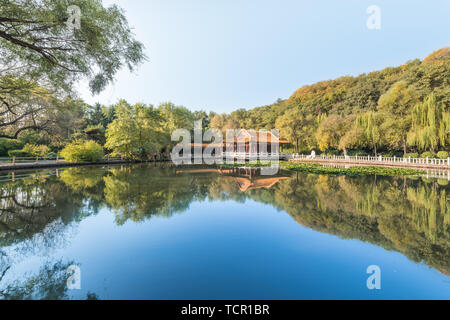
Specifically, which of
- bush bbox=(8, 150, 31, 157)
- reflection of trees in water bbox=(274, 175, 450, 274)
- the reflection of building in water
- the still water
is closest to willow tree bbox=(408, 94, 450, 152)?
reflection of trees in water bbox=(274, 175, 450, 274)

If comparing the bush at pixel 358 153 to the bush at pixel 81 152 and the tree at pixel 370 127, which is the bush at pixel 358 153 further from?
the bush at pixel 81 152

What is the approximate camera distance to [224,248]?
3932 mm

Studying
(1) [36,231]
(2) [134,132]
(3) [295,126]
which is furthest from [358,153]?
(1) [36,231]

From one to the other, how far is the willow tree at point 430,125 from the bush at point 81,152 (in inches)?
1333

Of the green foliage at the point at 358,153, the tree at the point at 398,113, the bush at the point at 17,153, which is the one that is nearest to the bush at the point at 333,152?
the green foliage at the point at 358,153

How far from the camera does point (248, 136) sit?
32375 mm

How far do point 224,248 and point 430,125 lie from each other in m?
27.5

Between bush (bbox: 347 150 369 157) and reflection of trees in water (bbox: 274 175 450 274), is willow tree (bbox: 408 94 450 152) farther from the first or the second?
reflection of trees in water (bbox: 274 175 450 274)

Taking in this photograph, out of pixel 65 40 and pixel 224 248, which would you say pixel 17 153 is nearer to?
pixel 65 40

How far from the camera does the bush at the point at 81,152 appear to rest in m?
22.9

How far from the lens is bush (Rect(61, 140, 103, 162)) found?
2292 cm

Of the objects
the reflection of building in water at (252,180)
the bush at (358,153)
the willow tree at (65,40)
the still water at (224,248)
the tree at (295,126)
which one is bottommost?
the still water at (224,248)

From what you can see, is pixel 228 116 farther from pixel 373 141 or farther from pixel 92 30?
pixel 92 30
